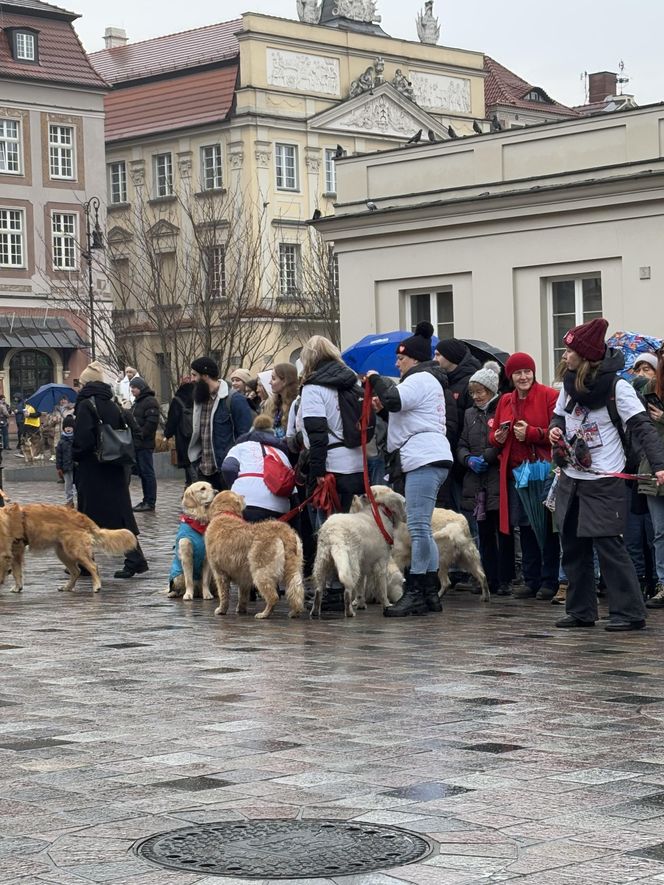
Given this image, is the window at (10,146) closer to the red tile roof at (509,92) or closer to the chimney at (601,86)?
the red tile roof at (509,92)

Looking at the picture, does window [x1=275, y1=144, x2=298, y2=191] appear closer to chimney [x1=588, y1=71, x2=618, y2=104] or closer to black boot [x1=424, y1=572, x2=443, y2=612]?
chimney [x1=588, y1=71, x2=618, y2=104]

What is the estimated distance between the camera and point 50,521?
46.4ft

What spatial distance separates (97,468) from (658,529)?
544 cm

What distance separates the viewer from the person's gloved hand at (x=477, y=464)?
13.2 m

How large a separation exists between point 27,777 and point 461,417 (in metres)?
7.73

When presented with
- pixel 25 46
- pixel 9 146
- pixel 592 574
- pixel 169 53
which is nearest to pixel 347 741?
pixel 592 574

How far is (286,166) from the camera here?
6475 cm

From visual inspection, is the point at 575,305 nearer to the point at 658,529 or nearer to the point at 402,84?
the point at 658,529

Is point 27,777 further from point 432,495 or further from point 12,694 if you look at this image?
point 432,495

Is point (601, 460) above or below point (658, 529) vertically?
above

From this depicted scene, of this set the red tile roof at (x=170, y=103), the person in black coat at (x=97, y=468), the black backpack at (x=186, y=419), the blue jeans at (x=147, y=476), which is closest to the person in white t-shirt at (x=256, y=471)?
the person in black coat at (x=97, y=468)

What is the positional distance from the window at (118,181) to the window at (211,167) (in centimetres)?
463

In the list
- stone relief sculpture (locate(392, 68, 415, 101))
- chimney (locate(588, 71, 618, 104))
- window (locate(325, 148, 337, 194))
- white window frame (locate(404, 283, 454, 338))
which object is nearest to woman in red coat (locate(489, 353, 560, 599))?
white window frame (locate(404, 283, 454, 338))

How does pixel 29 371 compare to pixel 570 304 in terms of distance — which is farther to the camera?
pixel 29 371
